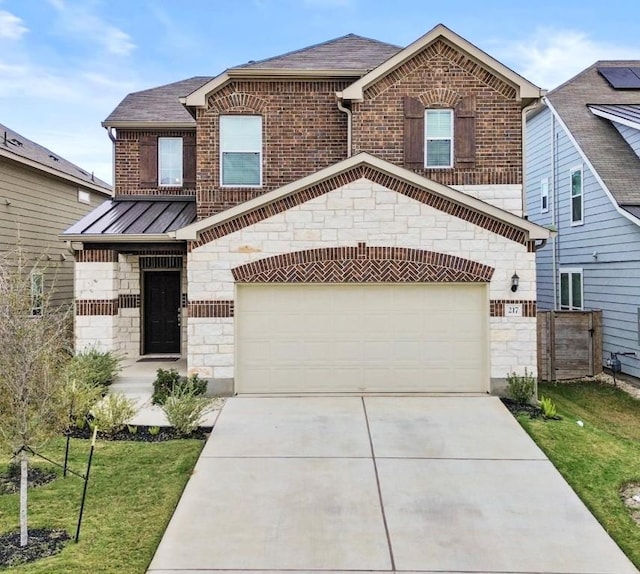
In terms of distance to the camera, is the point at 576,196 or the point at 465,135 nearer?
the point at 465,135

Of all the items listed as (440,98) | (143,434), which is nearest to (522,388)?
(440,98)

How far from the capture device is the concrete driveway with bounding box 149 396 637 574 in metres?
4.95

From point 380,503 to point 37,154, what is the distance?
51.1ft

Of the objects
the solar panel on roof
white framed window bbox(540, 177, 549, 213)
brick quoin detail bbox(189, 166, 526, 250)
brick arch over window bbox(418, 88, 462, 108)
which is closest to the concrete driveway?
brick quoin detail bbox(189, 166, 526, 250)

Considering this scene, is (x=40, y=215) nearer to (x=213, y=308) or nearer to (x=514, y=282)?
(x=213, y=308)

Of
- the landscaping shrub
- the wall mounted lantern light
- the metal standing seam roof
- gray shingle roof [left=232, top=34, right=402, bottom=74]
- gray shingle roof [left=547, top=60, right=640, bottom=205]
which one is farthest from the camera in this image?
gray shingle roof [left=547, top=60, right=640, bottom=205]

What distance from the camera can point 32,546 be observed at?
5.07m

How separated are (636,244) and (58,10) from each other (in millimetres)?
21783

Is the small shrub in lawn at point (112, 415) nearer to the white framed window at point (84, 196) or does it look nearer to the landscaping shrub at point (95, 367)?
the landscaping shrub at point (95, 367)

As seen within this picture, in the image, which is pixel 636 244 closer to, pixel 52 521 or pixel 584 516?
pixel 584 516

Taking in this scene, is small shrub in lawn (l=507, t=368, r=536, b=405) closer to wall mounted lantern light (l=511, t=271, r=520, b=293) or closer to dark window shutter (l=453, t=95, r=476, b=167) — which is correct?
wall mounted lantern light (l=511, t=271, r=520, b=293)

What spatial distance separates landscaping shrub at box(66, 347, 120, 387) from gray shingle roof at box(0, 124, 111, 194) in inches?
253

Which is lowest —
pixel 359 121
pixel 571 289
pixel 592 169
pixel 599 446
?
pixel 599 446

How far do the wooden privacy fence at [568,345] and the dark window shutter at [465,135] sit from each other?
391 cm
